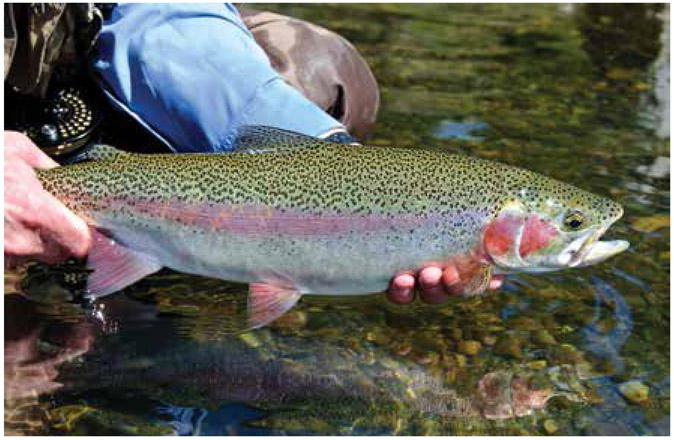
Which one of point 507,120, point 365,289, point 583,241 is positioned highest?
point 583,241

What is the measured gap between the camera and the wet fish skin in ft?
7.96

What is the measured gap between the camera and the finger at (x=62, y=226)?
8.09 feet

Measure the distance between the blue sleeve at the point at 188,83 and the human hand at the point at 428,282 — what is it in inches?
27.1

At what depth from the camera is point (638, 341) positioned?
123 inches

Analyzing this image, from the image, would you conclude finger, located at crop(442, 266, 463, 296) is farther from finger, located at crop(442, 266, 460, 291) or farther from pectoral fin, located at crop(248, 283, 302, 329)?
pectoral fin, located at crop(248, 283, 302, 329)

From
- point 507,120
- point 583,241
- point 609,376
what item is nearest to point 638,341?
point 609,376

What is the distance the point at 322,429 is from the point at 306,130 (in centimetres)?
89

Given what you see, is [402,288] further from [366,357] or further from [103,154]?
[103,154]

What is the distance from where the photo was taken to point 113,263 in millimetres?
2529

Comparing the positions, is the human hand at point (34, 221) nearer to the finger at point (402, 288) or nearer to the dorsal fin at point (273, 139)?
the dorsal fin at point (273, 139)

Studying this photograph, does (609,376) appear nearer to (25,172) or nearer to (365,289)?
(365,289)

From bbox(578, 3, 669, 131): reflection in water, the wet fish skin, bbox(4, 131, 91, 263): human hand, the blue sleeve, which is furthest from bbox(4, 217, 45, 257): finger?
bbox(578, 3, 669, 131): reflection in water

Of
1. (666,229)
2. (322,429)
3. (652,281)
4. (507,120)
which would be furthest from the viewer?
(507,120)

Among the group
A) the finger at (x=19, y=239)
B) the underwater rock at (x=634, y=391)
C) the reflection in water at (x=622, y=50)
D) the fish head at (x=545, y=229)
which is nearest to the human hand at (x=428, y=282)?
the fish head at (x=545, y=229)
